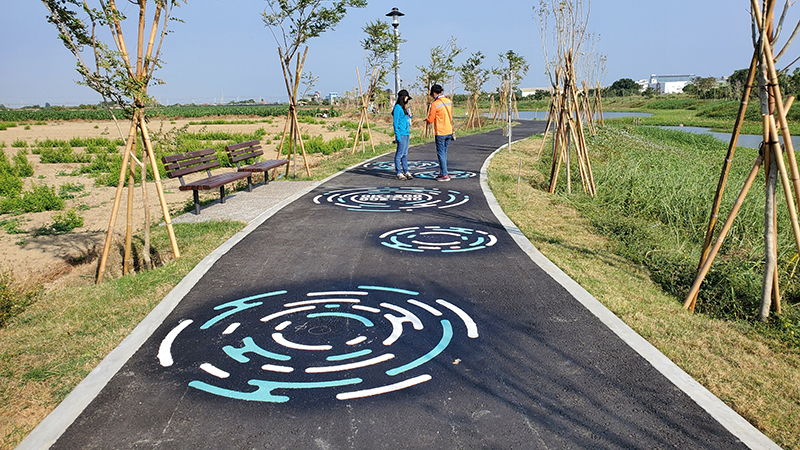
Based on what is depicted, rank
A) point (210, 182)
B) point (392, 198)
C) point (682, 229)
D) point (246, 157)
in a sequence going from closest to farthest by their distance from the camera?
1. point (682, 229)
2. point (210, 182)
3. point (392, 198)
4. point (246, 157)

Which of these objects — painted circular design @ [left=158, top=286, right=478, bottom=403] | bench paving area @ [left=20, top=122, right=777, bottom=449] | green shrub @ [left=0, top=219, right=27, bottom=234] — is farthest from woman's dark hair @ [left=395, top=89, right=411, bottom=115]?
green shrub @ [left=0, top=219, right=27, bottom=234]

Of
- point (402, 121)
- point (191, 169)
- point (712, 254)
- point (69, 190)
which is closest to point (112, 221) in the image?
point (191, 169)

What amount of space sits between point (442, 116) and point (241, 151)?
13.9ft

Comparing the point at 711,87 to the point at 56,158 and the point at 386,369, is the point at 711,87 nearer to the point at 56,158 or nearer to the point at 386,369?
the point at 56,158

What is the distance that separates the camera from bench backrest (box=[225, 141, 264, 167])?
10273 mm

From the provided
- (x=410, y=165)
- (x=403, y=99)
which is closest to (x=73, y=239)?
(x=403, y=99)

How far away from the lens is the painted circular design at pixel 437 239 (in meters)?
6.35

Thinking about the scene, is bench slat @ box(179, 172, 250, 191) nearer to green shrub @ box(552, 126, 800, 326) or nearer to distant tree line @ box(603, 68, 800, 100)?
green shrub @ box(552, 126, 800, 326)

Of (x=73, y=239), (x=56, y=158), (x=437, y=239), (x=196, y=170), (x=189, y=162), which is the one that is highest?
(x=189, y=162)

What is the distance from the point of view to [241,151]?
Result: 36.0 feet

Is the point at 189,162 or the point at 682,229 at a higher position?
the point at 189,162

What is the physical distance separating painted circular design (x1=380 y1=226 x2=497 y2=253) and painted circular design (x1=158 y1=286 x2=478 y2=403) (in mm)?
1473

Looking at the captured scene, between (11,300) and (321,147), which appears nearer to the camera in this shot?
(11,300)

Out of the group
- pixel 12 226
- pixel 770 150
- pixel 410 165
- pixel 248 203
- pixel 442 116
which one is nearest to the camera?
pixel 770 150
